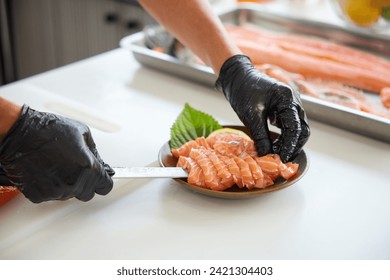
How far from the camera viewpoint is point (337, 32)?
7.04ft

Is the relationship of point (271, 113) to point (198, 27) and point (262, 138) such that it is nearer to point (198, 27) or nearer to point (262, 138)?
point (262, 138)

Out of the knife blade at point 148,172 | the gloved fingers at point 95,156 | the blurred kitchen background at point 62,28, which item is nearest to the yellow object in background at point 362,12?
the blurred kitchen background at point 62,28

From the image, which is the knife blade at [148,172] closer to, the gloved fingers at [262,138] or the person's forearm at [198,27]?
the gloved fingers at [262,138]

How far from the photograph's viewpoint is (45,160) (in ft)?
3.51

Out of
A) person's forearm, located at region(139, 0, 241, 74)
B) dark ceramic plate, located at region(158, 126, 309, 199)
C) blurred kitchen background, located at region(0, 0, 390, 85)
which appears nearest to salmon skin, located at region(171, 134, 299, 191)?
dark ceramic plate, located at region(158, 126, 309, 199)

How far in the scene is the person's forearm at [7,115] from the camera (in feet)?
3.54

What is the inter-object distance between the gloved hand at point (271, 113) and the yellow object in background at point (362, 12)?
0.93 metres

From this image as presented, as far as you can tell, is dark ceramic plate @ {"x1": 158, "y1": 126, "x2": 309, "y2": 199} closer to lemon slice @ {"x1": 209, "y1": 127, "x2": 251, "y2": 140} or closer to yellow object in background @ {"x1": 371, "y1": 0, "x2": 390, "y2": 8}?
lemon slice @ {"x1": 209, "y1": 127, "x2": 251, "y2": 140}

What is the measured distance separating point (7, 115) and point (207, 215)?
47 cm

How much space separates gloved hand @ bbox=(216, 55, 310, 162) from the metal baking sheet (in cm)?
26

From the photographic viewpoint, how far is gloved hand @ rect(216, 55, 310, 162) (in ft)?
4.20

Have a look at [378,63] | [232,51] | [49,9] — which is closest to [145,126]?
[232,51]

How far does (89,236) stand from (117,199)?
5.5 inches
